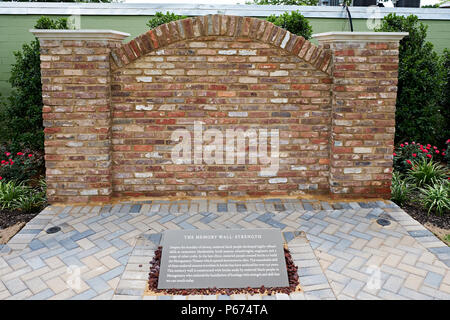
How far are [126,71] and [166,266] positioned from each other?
8.45 feet

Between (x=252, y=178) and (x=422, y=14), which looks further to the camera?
(x=422, y=14)

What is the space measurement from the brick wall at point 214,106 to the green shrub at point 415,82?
178 centimetres

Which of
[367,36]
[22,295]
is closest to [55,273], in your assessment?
[22,295]

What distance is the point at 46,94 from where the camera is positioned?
4.48 metres

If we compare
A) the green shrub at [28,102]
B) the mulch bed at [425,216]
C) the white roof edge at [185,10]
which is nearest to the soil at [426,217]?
the mulch bed at [425,216]

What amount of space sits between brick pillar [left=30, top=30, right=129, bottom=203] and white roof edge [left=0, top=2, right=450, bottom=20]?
337 centimetres

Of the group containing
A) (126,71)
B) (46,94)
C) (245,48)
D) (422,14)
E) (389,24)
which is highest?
(422,14)

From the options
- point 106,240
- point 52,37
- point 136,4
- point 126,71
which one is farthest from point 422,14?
point 106,240

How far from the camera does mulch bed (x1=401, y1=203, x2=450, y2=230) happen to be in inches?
167

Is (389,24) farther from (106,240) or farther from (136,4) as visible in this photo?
(106,240)

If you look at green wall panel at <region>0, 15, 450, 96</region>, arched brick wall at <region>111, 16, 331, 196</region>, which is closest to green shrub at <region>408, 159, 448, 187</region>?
arched brick wall at <region>111, 16, 331, 196</region>

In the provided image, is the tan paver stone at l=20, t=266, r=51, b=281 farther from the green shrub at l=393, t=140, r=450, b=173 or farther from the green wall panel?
the green wall panel

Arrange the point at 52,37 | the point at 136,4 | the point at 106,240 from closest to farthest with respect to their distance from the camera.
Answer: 1. the point at 106,240
2. the point at 52,37
3. the point at 136,4
